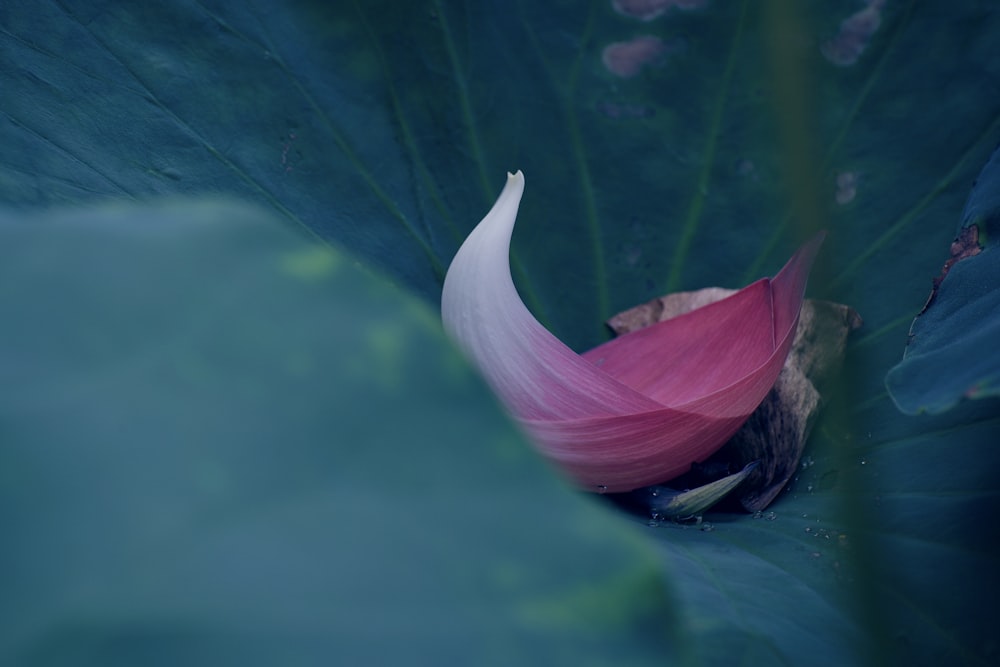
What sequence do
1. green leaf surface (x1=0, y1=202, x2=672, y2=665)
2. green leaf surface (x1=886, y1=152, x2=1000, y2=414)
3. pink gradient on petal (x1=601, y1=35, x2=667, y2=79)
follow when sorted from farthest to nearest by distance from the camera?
pink gradient on petal (x1=601, y1=35, x2=667, y2=79) < green leaf surface (x1=886, y1=152, x2=1000, y2=414) < green leaf surface (x1=0, y1=202, x2=672, y2=665)

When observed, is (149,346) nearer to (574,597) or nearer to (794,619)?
(574,597)

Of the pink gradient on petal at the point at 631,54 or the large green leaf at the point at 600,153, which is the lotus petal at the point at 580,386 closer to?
the large green leaf at the point at 600,153

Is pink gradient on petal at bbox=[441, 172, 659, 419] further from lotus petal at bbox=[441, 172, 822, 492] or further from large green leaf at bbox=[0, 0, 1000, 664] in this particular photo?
large green leaf at bbox=[0, 0, 1000, 664]

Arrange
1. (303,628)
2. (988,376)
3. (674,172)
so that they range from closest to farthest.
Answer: (303,628) → (988,376) → (674,172)

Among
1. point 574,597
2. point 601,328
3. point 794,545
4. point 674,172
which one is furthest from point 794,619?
point 674,172

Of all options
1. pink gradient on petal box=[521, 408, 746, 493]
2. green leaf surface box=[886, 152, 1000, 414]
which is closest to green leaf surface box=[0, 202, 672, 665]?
green leaf surface box=[886, 152, 1000, 414]

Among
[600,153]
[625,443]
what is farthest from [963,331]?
[600,153]
